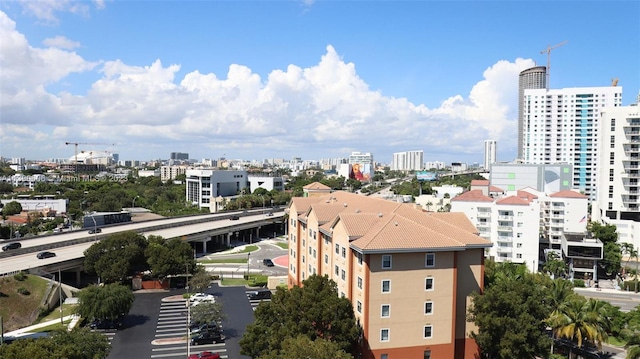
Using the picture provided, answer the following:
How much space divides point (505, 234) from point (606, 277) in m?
17.1

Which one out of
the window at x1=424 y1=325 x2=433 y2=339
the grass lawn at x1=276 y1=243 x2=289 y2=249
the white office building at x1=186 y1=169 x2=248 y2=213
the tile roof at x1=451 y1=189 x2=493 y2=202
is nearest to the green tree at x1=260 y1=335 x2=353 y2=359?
the window at x1=424 y1=325 x2=433 y2=339

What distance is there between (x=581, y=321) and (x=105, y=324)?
43.4 m

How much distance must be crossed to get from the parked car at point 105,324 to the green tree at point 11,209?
95601 millimetres

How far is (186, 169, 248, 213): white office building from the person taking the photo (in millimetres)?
151600

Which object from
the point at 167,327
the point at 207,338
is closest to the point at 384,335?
the point at 207,338

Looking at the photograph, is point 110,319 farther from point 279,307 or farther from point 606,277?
point 606,277

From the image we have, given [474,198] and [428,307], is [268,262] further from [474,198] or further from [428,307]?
[428,307]

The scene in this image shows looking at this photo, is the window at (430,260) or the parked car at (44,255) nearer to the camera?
the window at (430,260)

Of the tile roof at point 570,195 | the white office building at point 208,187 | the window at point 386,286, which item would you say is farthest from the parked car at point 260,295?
the white office building at point 208,187

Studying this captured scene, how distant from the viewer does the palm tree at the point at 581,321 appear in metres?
36.1

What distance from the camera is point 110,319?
4756cm

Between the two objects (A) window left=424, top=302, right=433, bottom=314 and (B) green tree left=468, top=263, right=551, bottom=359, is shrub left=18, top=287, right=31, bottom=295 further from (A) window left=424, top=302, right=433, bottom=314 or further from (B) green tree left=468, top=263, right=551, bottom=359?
(B) green tree left=468, top=263, right=551, bottom=359

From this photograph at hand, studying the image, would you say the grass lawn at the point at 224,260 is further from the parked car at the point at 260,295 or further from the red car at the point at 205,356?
the red car at the point at 205,356

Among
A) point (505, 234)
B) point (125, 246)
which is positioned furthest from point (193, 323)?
point (505, 234)
